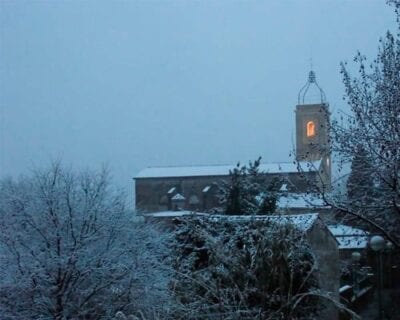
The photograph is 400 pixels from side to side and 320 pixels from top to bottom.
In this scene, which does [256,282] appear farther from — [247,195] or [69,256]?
[247,195]

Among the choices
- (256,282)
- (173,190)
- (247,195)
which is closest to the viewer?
(256,282)

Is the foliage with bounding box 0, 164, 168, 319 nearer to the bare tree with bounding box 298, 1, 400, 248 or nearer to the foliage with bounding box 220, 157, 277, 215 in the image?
the bare tree with bounding box 298, 1, 400, 248

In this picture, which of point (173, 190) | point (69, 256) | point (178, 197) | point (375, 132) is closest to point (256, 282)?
point (375, 132)

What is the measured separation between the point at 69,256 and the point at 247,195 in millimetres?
15301

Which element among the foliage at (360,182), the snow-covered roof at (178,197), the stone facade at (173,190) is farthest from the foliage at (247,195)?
the stone facade at (173,190)

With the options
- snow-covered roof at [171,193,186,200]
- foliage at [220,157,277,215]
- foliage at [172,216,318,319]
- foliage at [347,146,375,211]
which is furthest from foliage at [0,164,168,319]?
snow-covered roof at [171,193,186,200]

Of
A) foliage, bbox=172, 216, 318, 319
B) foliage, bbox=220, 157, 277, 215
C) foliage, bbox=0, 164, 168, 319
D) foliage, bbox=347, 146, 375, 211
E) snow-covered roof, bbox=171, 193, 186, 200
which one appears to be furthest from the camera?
snow-covered roof, bbox=171, 193, 186, 200

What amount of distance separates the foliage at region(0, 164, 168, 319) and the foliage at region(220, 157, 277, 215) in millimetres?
9333

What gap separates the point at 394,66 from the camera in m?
7.67

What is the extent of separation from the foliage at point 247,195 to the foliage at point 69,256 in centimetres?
933

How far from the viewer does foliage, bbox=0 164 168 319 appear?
1012 cm

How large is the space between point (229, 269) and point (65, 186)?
14.2 feet

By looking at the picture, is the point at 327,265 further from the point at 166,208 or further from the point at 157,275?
the point at 166,208

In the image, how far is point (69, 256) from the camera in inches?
400
